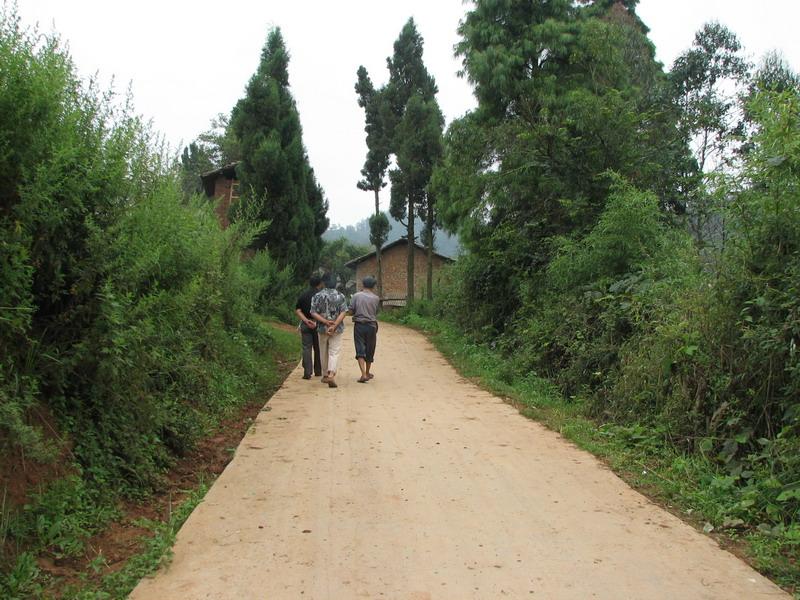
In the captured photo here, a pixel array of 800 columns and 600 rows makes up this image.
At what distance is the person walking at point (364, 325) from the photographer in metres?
11.1

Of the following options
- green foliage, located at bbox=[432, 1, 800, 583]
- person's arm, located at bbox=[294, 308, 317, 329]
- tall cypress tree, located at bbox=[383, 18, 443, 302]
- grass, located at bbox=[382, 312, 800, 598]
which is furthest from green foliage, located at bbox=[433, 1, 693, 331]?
tall cypress tree, located at bbox=[383, 18, 443, 302]

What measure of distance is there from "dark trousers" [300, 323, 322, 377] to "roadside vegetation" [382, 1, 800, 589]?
117 inches

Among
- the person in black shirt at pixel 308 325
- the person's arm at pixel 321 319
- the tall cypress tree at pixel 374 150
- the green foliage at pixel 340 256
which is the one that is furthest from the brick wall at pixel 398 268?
the person's arm at pixel 321 319

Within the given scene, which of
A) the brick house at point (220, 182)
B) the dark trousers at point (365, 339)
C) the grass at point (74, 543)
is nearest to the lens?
the grass at point (74, 543)

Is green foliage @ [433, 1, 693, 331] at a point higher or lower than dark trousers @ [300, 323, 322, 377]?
higher

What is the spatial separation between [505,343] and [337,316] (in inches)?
203

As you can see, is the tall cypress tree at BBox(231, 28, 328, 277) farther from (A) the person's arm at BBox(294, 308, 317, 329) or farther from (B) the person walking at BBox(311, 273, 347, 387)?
(B) the person walking at BBox(311, 273, 347, 387)

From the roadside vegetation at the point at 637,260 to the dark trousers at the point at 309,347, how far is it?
9.77 feet

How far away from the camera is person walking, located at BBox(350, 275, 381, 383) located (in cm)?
1107

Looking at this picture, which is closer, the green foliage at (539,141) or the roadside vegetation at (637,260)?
the roadside vegetation at (637,260)

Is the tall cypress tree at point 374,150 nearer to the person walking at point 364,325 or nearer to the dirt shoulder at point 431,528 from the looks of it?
the person walking at point 364,325

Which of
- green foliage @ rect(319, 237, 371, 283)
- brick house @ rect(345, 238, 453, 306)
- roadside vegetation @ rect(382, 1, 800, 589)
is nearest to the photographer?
roadside vegetation @ rect(382, 1, 800, 589)

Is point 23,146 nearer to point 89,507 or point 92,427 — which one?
point 92,427

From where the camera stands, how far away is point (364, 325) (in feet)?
36.3
